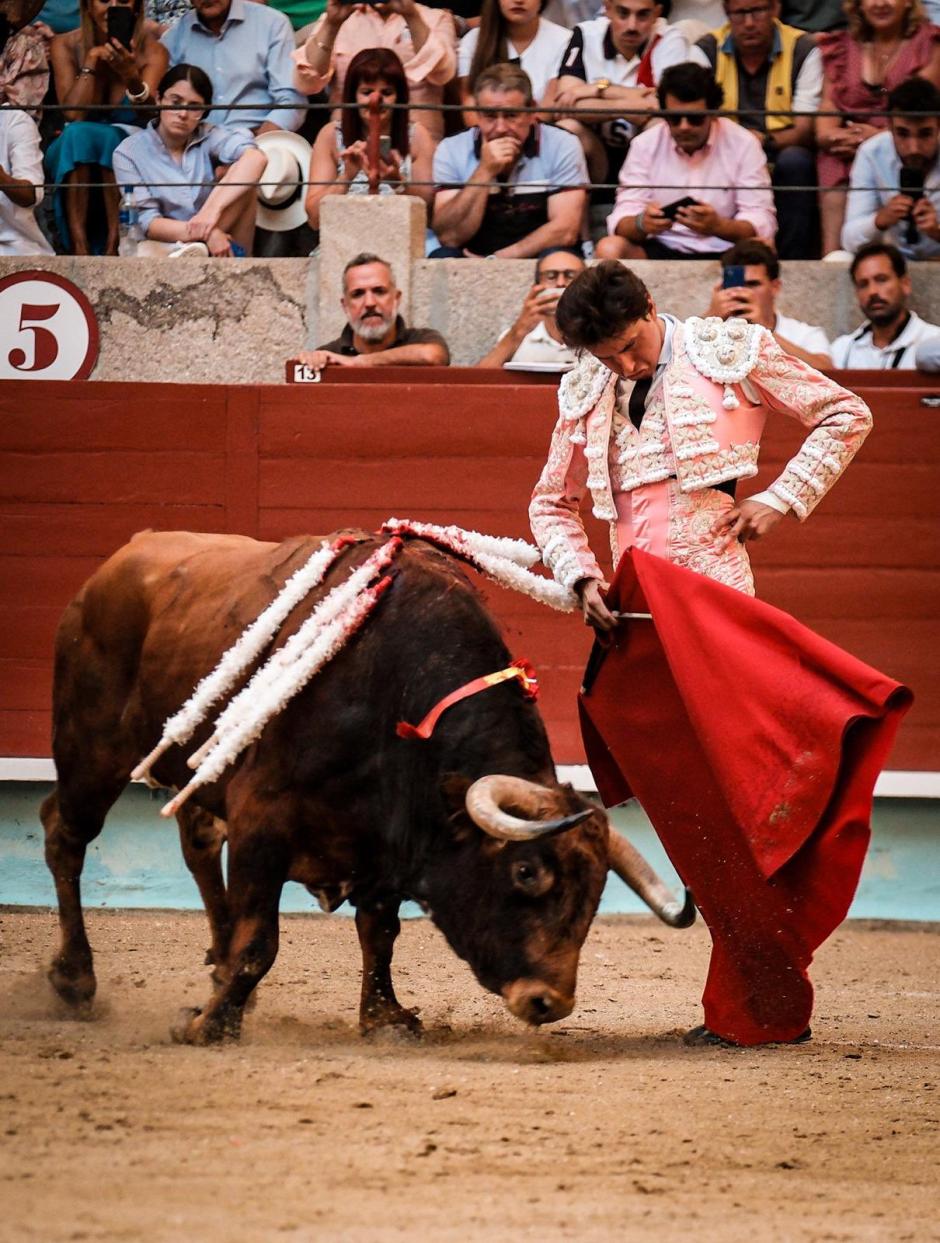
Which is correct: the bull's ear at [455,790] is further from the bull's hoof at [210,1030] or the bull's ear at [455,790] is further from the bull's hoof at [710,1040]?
the bull's hoof at [710,1040]

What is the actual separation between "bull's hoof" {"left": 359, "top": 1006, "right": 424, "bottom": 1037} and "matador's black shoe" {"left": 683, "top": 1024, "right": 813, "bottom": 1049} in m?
0.57

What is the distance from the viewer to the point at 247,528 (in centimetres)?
619

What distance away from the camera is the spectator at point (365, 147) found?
6695 mm

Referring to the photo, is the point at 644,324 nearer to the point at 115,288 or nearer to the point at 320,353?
the point at 320,353

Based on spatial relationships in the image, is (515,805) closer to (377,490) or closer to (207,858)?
(207,858)

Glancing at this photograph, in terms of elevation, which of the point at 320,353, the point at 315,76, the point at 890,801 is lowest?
the point at 890,801

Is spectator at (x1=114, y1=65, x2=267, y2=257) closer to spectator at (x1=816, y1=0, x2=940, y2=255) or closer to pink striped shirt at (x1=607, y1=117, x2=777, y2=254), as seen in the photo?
pink striped shirt at (x1=607, y1=117, x2=777, y2=254)

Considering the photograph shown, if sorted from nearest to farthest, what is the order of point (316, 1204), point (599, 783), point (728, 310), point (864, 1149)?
point (316, 1204) → point (864, 1149) → point (599, 783) → point (728, 310)

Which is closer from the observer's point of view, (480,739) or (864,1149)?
(864,1149)

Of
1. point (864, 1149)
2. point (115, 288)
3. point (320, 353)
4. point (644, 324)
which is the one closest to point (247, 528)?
point (320, 353)

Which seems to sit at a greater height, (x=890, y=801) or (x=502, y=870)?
(x=502, y=870)

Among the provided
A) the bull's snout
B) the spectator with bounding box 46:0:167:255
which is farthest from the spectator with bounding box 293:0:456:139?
the bull's snout

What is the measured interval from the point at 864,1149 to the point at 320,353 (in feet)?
13.1

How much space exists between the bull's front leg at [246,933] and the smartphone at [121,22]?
4.75 m
